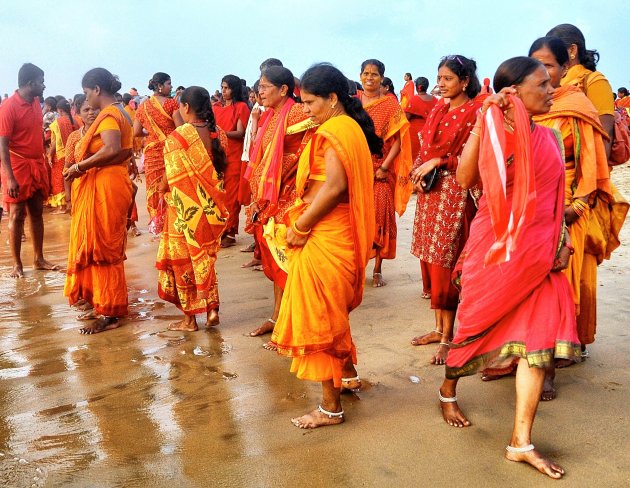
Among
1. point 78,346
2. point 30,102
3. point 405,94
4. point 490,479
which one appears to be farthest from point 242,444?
point 405,94

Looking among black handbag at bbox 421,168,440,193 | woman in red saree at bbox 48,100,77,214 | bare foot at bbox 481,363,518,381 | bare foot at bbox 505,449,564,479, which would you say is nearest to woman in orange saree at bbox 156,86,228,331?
black handbag at bbox 421,168,440,193

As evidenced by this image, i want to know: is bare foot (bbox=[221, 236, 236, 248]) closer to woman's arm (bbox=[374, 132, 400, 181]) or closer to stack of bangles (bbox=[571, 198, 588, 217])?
woman's arm (bbox=[374, 132, 400, 181])

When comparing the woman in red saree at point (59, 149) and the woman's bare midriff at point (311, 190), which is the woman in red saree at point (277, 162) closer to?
the woman's bare midriff at point (311, 190)

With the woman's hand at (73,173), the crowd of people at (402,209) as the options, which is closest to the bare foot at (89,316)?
the crowd of people at (402,209)

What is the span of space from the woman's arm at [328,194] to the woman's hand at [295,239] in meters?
0.04

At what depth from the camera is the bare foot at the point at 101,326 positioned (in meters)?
4.98

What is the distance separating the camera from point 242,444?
122 inches

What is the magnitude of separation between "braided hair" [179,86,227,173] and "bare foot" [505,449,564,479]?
120 inches

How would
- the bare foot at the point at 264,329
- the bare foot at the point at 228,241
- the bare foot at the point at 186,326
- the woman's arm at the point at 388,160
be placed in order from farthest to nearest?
the bare foot at the point at 228,241, the woman's arm at the point at 388,160, the bare foot at the point at 186,326, the bare foot at the point at 264,329

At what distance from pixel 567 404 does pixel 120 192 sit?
11.8 feet

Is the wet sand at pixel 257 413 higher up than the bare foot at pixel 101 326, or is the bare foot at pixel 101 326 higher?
the bare foot at pixel 101 326

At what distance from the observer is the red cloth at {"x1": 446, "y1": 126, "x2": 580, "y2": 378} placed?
110 inches

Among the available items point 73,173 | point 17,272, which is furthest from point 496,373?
point 17,272

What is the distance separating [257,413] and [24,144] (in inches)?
205
